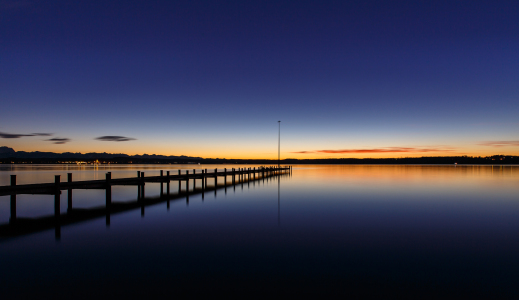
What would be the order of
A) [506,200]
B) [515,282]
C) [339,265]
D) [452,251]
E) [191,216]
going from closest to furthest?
[515,282]
[339,265]
[452,251]
[191,216]
[506,200]

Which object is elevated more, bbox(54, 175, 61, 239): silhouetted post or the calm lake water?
bbox(54, 175, 61, 239): silhouetted post

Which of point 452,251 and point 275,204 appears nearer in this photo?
point 452,251

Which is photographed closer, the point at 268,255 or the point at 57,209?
the point at 268,255

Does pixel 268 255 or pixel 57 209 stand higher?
pixel 57 209

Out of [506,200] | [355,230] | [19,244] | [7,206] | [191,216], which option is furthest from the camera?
[506,200]

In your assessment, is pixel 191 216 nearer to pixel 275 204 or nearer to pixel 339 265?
pixel 275 204

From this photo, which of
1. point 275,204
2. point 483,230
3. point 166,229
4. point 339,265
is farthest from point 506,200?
point 166,229

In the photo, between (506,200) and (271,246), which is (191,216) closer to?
(271,246)

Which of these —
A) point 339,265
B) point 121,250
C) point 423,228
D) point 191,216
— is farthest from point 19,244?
point 423,228

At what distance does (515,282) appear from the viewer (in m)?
8.36

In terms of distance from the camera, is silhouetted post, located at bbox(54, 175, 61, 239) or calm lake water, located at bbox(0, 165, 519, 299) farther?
silhouetted post, located at bbox(54, 175, 61, 239)

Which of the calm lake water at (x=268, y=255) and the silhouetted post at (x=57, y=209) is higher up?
the silhouetted post at (x=57, y=209)

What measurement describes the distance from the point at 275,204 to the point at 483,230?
12464 millimetres

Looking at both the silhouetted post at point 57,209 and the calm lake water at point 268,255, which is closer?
the calm lake water at point 268,255
